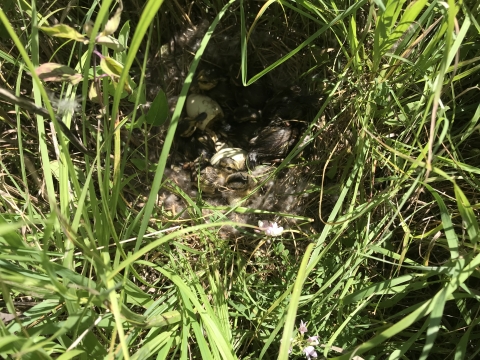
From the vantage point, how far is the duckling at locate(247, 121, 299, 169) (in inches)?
54.9

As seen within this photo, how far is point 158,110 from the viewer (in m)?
1.04

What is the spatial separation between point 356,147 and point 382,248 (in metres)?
0.30

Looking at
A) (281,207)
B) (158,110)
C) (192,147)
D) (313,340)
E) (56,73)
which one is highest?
(56,73)

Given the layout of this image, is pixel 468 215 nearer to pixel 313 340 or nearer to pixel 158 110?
pixel 313 340

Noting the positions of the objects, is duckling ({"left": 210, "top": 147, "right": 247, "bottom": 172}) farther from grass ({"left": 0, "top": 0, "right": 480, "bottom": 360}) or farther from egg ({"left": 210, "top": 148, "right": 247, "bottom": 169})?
grass ({"left": 0, "top": 0, "right": 480, "bottom": 360})

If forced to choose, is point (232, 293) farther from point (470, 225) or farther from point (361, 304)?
point (470, 225)

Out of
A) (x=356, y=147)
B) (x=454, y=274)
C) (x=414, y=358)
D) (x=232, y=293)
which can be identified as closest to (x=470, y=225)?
(x=454, y=274)

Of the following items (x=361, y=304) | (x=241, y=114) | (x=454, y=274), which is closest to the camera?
(x=454, y=274)

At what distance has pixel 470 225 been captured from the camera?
831 millimetres

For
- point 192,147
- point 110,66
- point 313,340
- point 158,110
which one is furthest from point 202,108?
point 313,340

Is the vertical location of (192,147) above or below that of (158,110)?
below

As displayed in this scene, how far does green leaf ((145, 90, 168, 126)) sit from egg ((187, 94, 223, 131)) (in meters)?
0.37

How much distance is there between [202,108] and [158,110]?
393 mm

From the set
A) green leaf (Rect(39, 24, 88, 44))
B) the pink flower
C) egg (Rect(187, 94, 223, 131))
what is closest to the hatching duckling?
egg (Rect(187, 94, 223, 131))
